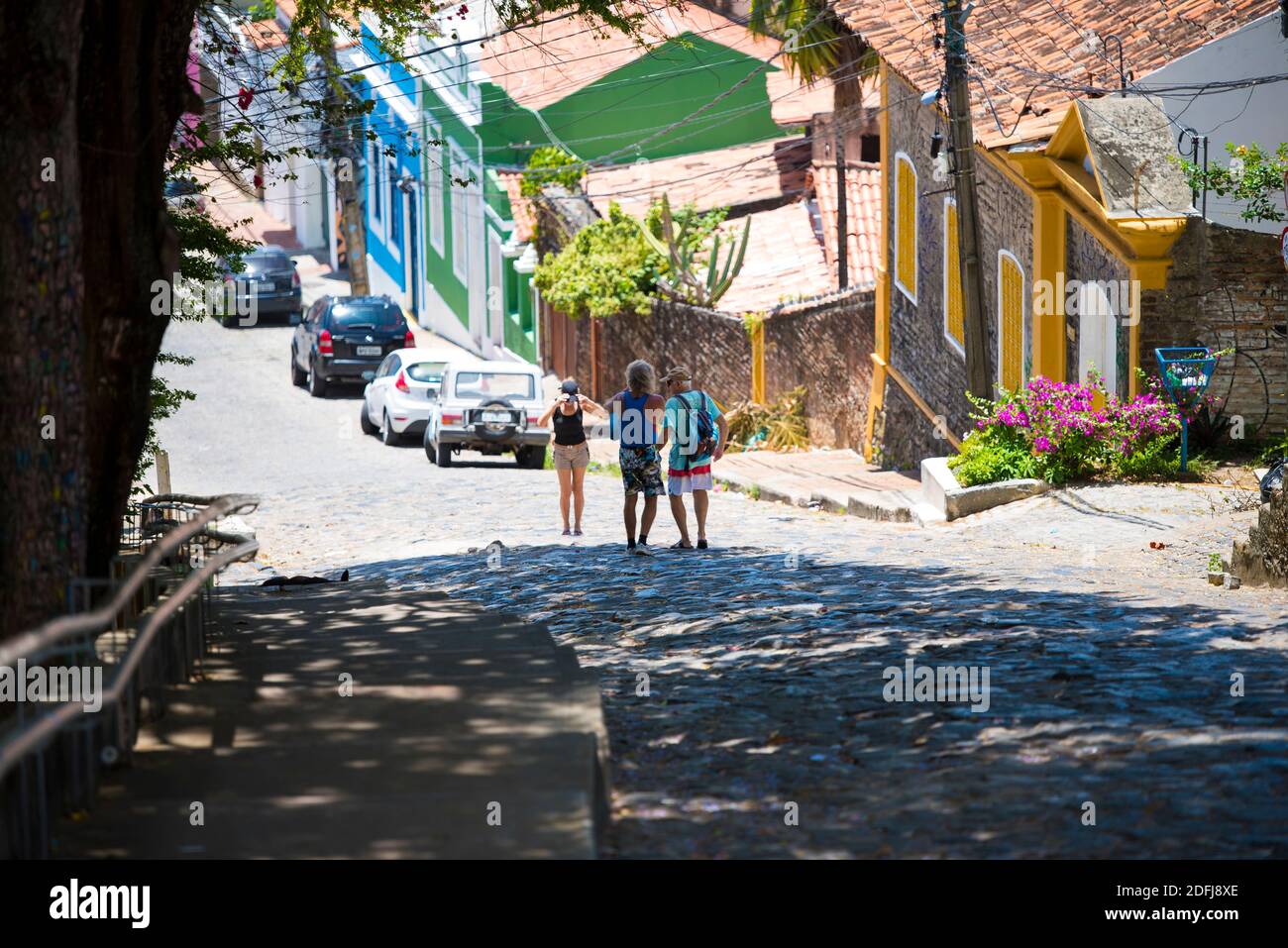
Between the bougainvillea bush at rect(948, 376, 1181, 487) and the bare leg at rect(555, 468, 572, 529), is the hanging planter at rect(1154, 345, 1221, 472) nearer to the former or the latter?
the bougainvillea bush at rect(948, 376, 1181, 487)

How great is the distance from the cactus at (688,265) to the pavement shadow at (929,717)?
19030 millimetres

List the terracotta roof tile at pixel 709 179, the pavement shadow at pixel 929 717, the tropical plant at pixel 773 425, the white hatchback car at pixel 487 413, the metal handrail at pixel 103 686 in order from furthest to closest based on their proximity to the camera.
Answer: the terracotta roof tile at pixel 709 179 < the tropical plant at pixel 773 425 < the white hatchback car at pixel 487 413 < the pavement shadow at pixel 929 717 < the metal handrail at pixel 103 686

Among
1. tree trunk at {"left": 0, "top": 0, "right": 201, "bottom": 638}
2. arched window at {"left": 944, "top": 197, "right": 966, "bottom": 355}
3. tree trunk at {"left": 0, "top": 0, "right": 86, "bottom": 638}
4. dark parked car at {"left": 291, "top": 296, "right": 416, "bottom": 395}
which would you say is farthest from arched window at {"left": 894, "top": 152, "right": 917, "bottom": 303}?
tree trunk at {"left": 0, "top": 0, "right": 86, "bottom": 638}

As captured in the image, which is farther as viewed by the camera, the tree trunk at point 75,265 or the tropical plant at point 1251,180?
the tropical plant at point 1251,180

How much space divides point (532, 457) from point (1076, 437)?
33.4 feet

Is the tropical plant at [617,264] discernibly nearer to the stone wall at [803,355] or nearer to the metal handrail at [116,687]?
the stone wall at [803,355]

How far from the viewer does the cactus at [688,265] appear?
106 ft

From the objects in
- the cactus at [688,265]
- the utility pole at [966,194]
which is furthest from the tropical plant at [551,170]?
the utility pole at [966,194]

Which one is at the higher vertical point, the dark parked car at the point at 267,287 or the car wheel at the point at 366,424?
the dark parked car at the point at 267,287

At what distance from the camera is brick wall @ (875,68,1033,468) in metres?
22.2

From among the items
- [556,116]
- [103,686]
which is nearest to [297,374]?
[556,116]

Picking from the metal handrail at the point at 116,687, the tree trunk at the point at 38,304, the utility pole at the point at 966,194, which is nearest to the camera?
the metal handrail at the point at 116,687

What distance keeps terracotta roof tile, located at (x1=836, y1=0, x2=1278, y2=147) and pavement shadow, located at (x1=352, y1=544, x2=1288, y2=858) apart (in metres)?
A: 9.47

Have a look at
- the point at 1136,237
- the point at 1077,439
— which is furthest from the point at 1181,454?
the point at 1136,237
